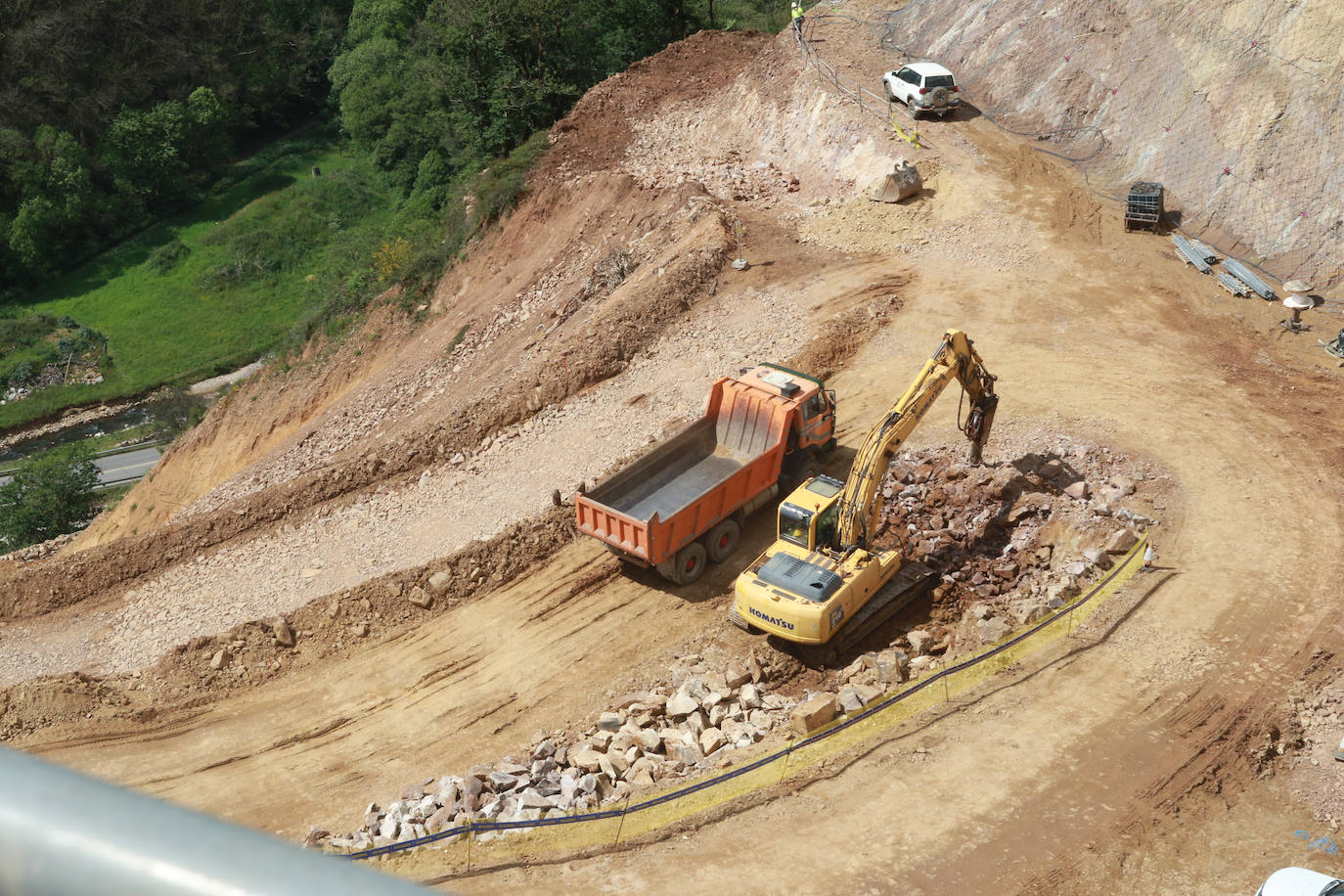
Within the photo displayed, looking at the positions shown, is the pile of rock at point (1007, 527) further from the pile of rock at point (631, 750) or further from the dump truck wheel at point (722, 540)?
the dump truck wheel at point (722, 540)

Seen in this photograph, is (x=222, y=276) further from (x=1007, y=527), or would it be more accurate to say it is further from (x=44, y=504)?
(x=1007, y=527)

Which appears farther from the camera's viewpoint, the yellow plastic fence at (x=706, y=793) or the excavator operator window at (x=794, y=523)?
the excavator operator window at (x=794, y=523)

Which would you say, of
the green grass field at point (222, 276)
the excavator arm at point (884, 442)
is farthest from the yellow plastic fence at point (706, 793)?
the green grass field at point (222, 276)

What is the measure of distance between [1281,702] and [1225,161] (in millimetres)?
18620

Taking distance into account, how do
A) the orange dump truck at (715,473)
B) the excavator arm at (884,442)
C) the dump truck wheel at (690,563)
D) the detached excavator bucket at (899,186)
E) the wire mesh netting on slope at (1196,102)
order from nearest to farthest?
the excavator arm at (884,442), the orange dump truck at (715,473), the dump truck wheel at (690,563), the wire mesh netting on slope at (1196,102), the detached excavator bucket at (899,186)

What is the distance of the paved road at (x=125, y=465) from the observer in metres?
45.7

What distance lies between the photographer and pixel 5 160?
63406 millimetres

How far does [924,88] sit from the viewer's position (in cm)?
3406

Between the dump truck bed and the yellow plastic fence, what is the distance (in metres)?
4.40

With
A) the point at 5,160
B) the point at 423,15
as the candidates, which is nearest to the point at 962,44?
the point at 423,15

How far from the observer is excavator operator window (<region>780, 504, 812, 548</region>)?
749 inches

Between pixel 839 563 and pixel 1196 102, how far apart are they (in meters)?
21.2

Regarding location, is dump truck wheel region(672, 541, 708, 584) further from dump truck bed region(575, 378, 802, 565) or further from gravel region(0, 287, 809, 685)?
gravel region(0, 287, 809, 685)

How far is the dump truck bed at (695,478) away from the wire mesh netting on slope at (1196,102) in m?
15.1
